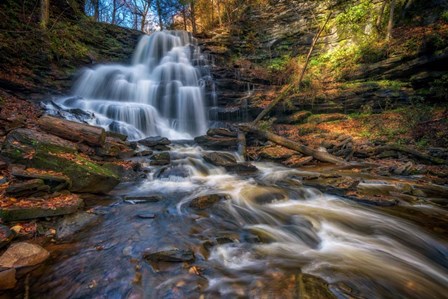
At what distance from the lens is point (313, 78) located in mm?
14891

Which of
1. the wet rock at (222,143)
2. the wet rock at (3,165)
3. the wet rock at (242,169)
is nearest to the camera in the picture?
the wet rock at (3,165)

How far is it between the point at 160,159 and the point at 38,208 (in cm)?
433

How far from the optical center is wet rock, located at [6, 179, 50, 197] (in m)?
4.04

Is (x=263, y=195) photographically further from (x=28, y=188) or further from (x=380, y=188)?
(x=28, y=188)

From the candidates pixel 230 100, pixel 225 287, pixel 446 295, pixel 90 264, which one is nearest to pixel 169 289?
pixel 225 287

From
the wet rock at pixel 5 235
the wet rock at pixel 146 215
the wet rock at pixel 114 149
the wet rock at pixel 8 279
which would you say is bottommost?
the wet rock at pixel 146 215

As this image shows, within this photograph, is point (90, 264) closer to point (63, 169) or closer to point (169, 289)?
point (169, 289)

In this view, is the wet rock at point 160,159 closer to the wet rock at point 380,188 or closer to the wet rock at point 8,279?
the wet rock at point 8,279

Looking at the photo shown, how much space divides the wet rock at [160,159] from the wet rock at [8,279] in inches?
205

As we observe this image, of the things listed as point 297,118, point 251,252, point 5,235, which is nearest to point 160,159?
point 5,235

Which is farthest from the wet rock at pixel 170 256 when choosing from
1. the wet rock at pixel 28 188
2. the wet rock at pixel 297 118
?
the wet rock at pixel 297 118

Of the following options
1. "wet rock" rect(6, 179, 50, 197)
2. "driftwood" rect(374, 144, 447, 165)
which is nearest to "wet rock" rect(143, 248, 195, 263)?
"wet rock" rect(6, 179, 50, 197)

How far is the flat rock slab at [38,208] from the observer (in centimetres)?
365

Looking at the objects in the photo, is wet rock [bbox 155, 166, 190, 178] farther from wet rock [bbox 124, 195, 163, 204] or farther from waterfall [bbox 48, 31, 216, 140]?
waterfall [bbox 48, 31, 216, 140]
